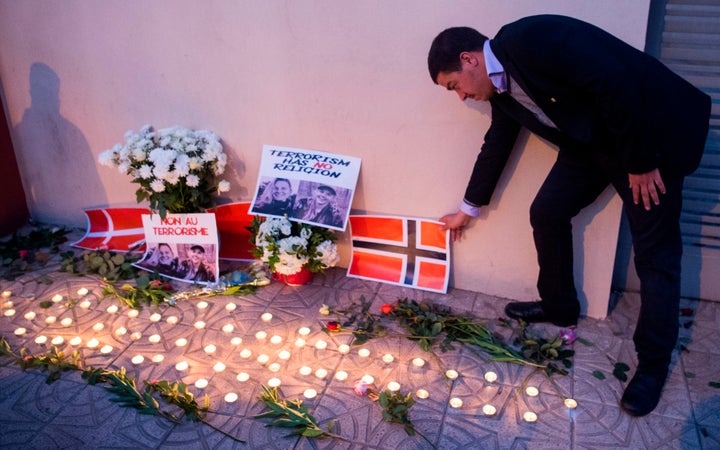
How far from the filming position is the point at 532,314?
288cm

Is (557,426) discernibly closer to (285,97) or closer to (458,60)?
(458,60)

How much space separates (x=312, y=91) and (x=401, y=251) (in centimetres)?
98

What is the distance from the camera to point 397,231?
318cm

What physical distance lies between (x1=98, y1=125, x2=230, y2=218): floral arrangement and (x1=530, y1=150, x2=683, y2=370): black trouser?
5.66 feet

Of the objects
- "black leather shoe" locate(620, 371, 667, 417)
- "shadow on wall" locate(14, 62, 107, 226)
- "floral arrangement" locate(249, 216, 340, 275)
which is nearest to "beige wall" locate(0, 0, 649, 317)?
"shadow on wall" locate(14, 62, 107, 226)

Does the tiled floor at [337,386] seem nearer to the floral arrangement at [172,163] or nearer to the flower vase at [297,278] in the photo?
the flower vase at [297,278]

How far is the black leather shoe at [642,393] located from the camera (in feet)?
7.48

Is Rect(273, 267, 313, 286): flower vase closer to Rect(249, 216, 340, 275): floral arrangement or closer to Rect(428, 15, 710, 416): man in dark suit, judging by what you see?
Rect(249, 216, 340, 275): floral arrangement

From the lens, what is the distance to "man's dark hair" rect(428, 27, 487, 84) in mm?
2143

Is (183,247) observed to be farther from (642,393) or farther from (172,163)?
(642,393)

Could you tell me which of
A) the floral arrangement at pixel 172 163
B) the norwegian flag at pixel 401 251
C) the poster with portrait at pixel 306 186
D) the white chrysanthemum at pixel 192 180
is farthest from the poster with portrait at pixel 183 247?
the norwegian flag at pixel 401 251

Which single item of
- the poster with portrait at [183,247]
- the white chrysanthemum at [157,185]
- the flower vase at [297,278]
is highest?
the white chrysanthemum at [157,185]

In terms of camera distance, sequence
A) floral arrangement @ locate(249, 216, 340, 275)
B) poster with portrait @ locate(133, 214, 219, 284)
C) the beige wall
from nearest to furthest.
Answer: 1. the beige wall
2. floral arrangement @ locate(249, 216, 340, 275)
3. poster with portrait @ locate(133, 214, 219, 284)

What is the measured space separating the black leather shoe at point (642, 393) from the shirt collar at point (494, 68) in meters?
1.29
